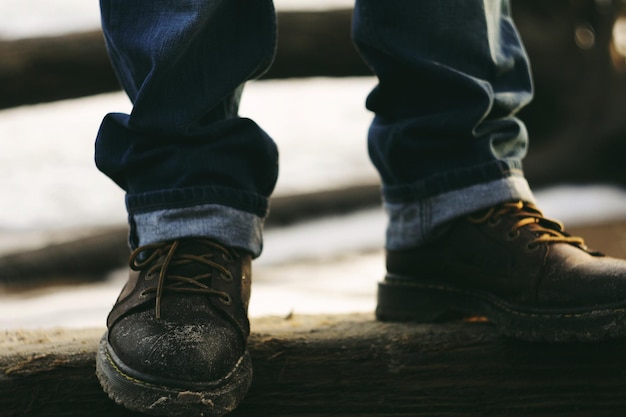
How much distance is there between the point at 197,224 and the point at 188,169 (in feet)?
0.20

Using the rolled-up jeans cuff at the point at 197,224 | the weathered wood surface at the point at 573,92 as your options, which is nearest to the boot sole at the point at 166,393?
the rolled-up jeans cuff at the point at 197,224

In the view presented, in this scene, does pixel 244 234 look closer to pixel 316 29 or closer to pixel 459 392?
pixel 459 392

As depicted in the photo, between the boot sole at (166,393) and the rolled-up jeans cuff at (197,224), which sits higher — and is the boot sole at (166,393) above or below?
below

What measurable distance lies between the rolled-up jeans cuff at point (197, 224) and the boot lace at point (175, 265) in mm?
11

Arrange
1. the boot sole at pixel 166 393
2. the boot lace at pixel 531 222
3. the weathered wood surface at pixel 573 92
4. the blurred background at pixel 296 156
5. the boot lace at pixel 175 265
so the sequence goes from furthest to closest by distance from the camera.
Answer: the weathered wood surface at pixel 573 92 < the blurred background at pixel 296 156 < the boot lace at pixel 531 222 < the boot lace at pixel 175 265 < the boot sole at pixel 166 393

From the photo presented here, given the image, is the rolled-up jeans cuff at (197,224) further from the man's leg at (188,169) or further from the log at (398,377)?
the log at (398,377)

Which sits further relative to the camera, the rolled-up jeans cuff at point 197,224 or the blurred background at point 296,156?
the blurred background at point 296,156

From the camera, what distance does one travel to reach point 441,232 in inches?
39.7

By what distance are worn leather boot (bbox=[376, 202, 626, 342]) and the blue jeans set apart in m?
0.03

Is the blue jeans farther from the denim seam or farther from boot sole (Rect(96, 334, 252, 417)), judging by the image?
boot sole (Rect(96, 334, 252, 417))

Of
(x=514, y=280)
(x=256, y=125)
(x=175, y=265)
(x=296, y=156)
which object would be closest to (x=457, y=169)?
(x=514, y=280)

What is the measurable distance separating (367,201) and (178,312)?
232cm

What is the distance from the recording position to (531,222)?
0.97m

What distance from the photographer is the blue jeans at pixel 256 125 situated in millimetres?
893
